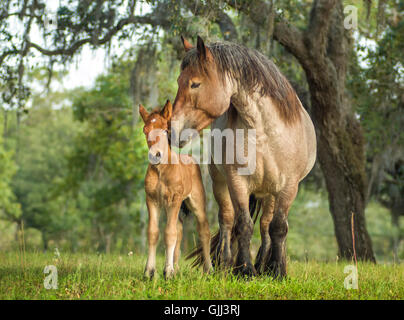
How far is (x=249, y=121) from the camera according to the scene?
4.39m

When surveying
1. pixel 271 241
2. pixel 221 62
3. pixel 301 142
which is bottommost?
pixel 271 241

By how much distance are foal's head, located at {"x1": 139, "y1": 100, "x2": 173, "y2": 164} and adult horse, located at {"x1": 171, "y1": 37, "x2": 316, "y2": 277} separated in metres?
0.32

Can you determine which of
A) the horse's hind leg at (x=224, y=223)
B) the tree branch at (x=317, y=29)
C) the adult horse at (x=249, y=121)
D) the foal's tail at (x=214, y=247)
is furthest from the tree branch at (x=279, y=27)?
the horse's hind leg at (x=224, y=223)

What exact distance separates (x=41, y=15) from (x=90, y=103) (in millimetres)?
11327

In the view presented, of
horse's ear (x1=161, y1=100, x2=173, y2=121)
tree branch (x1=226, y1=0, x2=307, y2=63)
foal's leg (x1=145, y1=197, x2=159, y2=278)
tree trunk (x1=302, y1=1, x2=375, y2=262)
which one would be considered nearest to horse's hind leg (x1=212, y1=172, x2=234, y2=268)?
foal's leg (x1=145, y1=197, x2=159, y2=278)

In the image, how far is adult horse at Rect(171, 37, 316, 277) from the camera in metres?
3.92

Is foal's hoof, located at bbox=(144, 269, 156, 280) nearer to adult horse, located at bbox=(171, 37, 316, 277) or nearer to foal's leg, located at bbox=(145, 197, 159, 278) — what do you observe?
foal's leg, located at bbox=(145, 197, 159, 278)

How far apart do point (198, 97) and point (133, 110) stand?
7.64 m

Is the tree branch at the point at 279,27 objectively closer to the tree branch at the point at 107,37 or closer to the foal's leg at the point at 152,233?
the tree branch at the point at 107,37

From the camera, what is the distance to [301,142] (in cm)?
472

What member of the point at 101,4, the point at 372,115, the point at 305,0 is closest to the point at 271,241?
the point at 101,4

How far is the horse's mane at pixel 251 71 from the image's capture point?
408cm

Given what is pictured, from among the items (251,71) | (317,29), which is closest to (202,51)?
(251,71)
